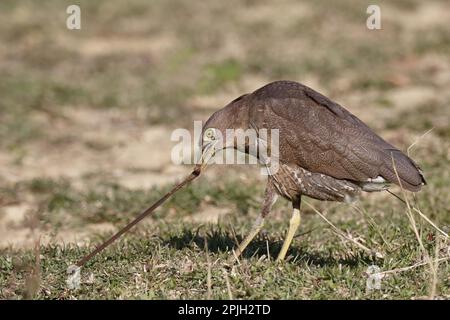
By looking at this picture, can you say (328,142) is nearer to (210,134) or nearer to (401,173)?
(401,173)

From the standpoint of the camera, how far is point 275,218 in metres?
6.55

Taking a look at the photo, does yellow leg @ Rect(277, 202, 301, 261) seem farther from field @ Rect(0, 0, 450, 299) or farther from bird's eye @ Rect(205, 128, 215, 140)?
bird's eye @ Rect(205, 128, 215, 140)

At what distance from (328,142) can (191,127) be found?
5015 millimetres

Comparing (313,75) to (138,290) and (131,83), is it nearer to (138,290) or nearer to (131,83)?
(131,83)

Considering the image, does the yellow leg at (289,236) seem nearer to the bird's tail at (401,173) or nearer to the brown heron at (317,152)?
the brown heron at (317,152)

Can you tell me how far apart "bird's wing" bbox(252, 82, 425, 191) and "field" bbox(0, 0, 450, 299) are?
0.51 m

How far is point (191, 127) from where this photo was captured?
31.8 feet

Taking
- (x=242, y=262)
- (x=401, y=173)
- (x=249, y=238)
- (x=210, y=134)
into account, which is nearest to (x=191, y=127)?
(x=210, y=134)

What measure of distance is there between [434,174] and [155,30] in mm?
6595

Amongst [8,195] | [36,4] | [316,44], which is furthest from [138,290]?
[36,4]

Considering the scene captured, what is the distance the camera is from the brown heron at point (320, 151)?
4723mm

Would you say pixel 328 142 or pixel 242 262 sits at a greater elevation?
pixel 328 142

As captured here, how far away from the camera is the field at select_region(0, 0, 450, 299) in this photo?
186 inches

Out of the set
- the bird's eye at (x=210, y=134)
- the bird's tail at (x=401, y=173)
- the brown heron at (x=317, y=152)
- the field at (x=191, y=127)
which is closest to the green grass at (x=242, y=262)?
the field at (x=191, y=127)
